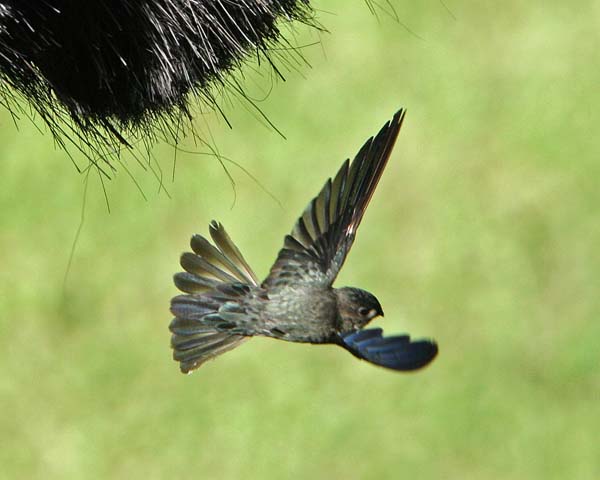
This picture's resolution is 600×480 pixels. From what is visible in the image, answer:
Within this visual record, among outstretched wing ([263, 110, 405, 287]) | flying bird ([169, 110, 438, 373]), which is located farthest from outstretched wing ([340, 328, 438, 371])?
outstretched wing ([263, 110, 405, 287])

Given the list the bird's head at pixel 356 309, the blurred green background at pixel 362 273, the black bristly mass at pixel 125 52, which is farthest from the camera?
the blurred green background at pixel 362 273

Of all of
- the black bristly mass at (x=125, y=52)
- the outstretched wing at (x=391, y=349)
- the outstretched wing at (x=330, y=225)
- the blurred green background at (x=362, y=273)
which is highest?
the blurred green background at (x=362, y=273)

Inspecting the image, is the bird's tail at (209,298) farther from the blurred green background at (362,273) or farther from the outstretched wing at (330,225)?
the blurred green background at (362,273)

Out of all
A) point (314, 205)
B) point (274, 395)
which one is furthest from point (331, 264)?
point (274, 395)

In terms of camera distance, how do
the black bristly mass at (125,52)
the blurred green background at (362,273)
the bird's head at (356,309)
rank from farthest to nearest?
the blurred green background at (362,273) → the bird's head at (356,309) → the black bristly mass at (125,52)

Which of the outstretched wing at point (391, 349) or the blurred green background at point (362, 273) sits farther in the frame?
the blurred green background at point (362, 273)

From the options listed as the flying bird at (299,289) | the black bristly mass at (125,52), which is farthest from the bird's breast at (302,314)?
the black bristly mass at (125,52)

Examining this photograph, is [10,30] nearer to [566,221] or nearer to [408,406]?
[408,406]

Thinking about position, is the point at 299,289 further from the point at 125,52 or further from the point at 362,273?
the point at 362,273
